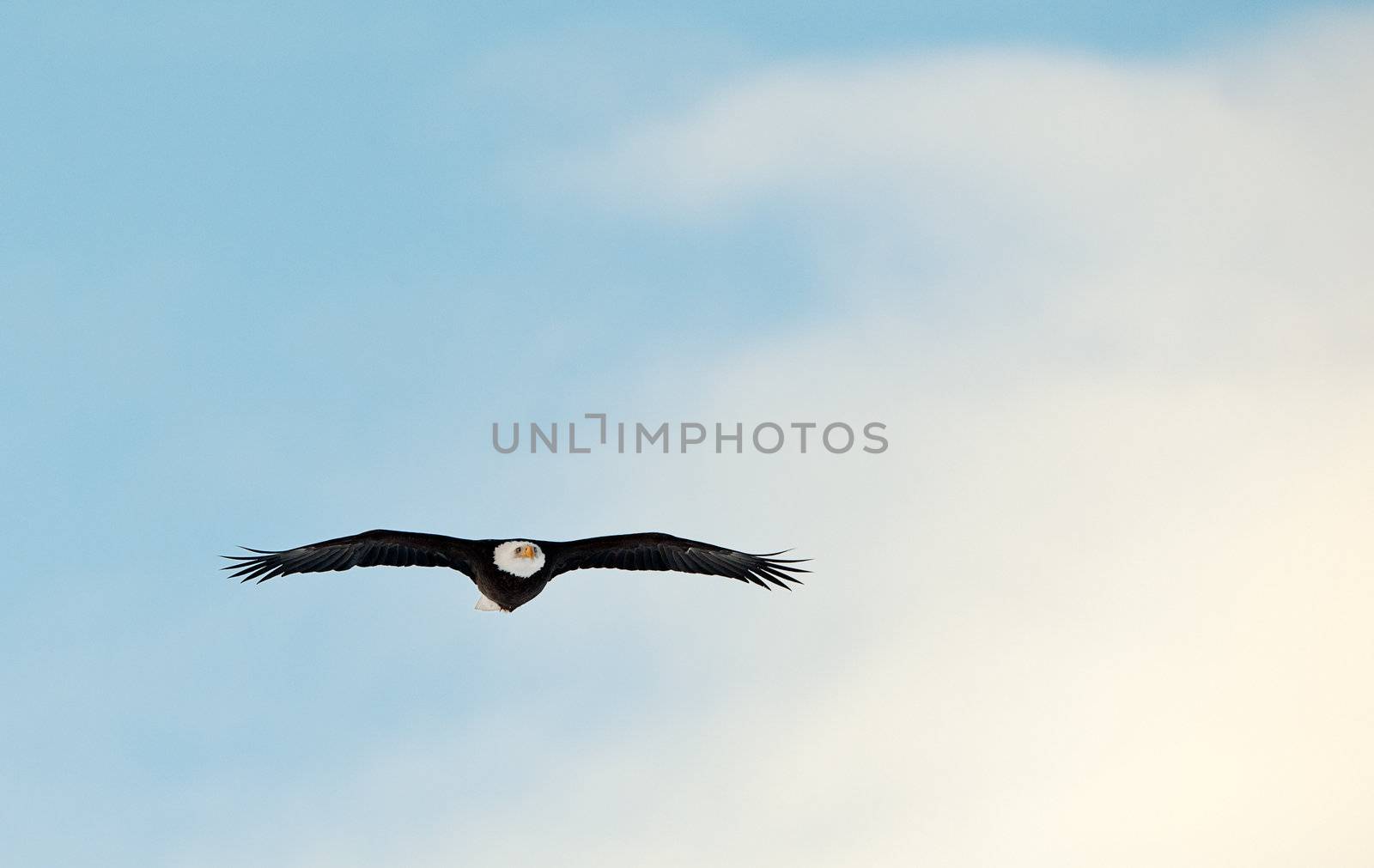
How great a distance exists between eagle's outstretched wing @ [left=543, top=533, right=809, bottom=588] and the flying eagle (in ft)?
0.03

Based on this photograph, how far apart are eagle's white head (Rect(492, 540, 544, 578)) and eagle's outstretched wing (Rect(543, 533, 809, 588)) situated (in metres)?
0.78

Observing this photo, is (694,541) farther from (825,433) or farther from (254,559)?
(254,559)

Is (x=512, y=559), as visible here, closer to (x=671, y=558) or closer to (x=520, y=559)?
(x=520, y=559)

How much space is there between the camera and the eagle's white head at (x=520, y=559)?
15.0 m

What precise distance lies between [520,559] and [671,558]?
2190 mm

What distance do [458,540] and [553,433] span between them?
6.84 feet

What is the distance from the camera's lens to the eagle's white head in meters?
15.0

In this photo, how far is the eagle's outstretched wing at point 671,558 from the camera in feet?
52.4

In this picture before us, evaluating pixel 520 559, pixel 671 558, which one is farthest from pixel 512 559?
pixel 671 558

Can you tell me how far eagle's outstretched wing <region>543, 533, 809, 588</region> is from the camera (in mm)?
15961

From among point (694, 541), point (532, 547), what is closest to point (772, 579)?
point (694, 541)

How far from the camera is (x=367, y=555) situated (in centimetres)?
1579

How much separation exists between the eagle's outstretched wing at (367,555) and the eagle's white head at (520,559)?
0.54 metres

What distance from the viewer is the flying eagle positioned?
598 inches
